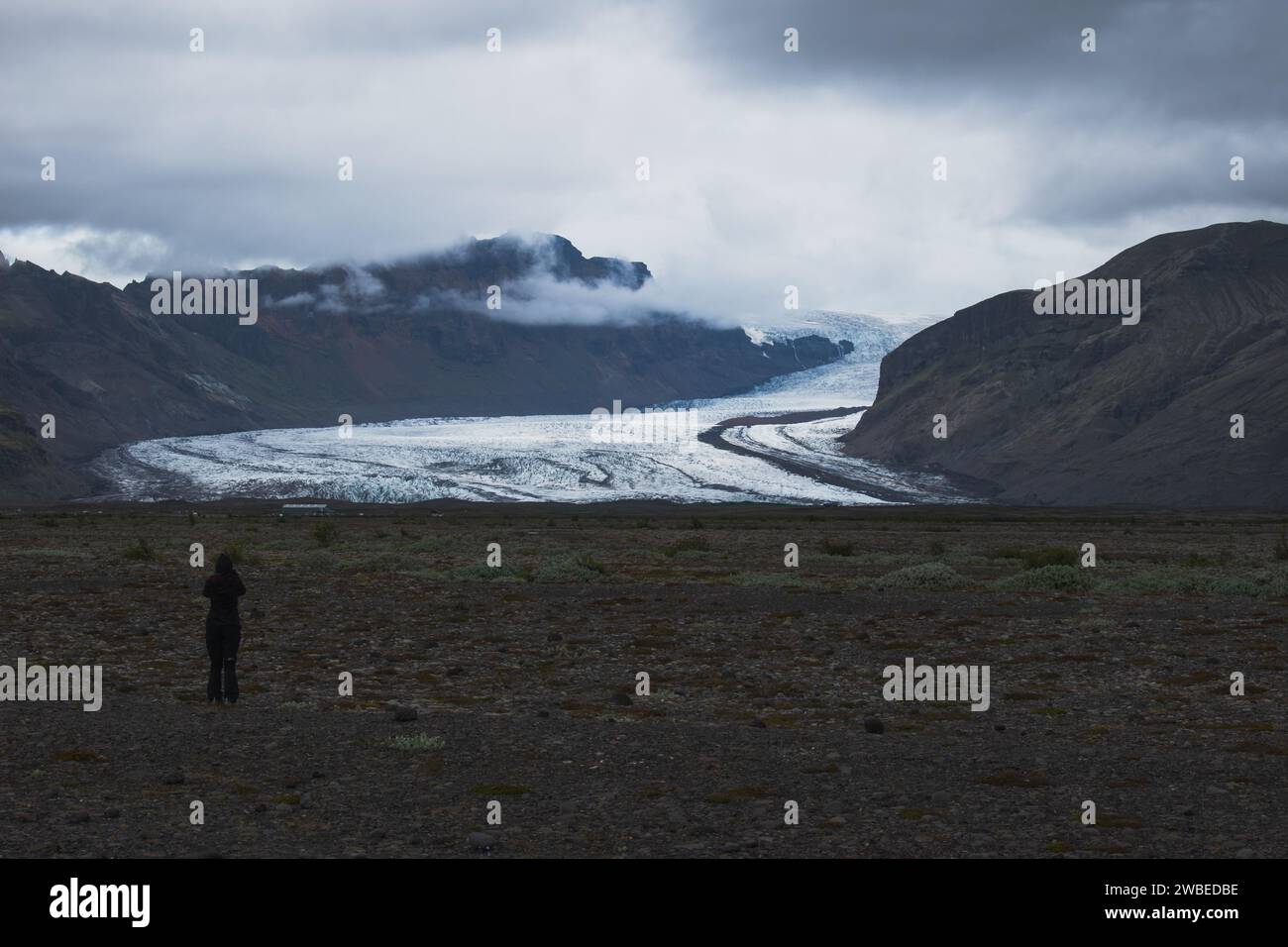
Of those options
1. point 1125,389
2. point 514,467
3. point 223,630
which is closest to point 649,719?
point 223,630

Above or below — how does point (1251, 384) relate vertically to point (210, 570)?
above

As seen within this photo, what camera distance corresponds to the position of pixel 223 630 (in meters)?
15.7

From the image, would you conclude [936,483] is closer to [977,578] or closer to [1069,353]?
[1069,353]

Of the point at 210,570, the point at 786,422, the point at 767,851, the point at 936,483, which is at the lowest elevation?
the point at 767,851

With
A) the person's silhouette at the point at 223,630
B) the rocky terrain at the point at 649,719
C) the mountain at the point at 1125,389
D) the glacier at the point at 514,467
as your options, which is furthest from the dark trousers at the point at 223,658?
the mountain at the point at 1125,389

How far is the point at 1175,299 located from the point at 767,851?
13840 cm

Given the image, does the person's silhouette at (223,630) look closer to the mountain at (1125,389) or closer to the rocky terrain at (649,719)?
the rocky terrain at (649,719)

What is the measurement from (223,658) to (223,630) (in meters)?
0.39

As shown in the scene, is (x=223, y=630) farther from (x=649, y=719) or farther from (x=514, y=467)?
(x=514, y=467)

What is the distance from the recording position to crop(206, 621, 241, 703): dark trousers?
15.7 m

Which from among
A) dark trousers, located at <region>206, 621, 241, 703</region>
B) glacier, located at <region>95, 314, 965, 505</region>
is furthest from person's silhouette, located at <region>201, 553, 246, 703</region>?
glacier, located at <region>95, 314, 965, 505</region>

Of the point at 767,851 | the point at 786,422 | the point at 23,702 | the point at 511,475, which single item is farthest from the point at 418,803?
the point at 786,422

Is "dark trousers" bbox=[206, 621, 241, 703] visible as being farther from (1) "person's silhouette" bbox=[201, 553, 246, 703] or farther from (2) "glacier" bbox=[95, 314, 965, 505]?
(2) "glacier" bbox=[95, 314, 965, 505]

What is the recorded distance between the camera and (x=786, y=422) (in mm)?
170125
